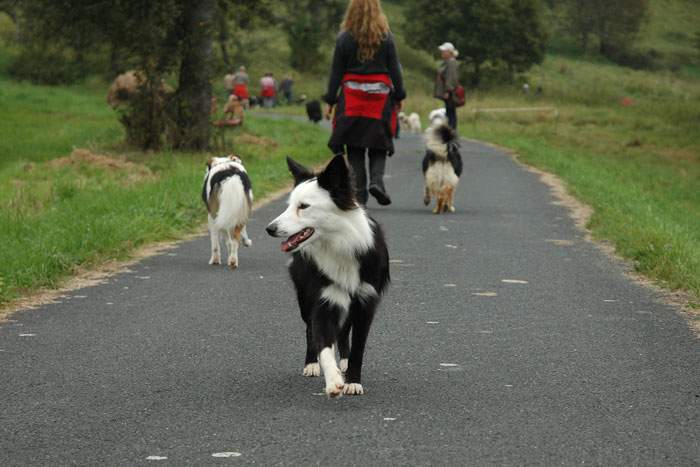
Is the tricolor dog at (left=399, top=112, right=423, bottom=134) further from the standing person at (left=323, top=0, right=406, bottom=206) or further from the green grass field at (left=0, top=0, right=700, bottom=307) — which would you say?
the standing person at (left=323, top=0, right=406, bottom=206)

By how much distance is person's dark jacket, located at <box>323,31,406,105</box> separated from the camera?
1150 cm

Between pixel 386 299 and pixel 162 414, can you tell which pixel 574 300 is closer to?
pixel 386 299

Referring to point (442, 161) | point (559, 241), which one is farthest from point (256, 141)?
point (559, 241)

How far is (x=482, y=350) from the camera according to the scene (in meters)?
6.66

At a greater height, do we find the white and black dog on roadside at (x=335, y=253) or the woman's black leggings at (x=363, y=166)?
the white and black dog on roadside at (x=335, y=253)

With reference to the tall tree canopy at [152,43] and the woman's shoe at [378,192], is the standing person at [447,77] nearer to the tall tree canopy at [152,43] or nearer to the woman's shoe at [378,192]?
the tall tree canopy at [152,43]

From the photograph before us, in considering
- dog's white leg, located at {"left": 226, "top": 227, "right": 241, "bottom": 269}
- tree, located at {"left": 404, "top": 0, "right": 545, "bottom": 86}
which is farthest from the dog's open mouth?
tree, located at {"left": 404, "top": 0, "right": 545, "bottom": 86}

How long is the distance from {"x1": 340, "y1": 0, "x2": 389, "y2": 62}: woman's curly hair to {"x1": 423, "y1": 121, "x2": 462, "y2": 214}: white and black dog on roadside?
283 cm

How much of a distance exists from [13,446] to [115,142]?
805 inches

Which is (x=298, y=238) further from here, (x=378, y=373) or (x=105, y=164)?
(x=105, y=164)

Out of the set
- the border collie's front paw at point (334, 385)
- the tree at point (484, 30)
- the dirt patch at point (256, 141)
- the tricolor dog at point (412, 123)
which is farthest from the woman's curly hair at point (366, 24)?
the tree at point (484, 30)

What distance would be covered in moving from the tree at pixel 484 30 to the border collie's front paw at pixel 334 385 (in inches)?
3228

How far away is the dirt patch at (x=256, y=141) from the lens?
25.8m

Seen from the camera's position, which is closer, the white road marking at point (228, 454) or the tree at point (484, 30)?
the white road marking at point (228, 454)
